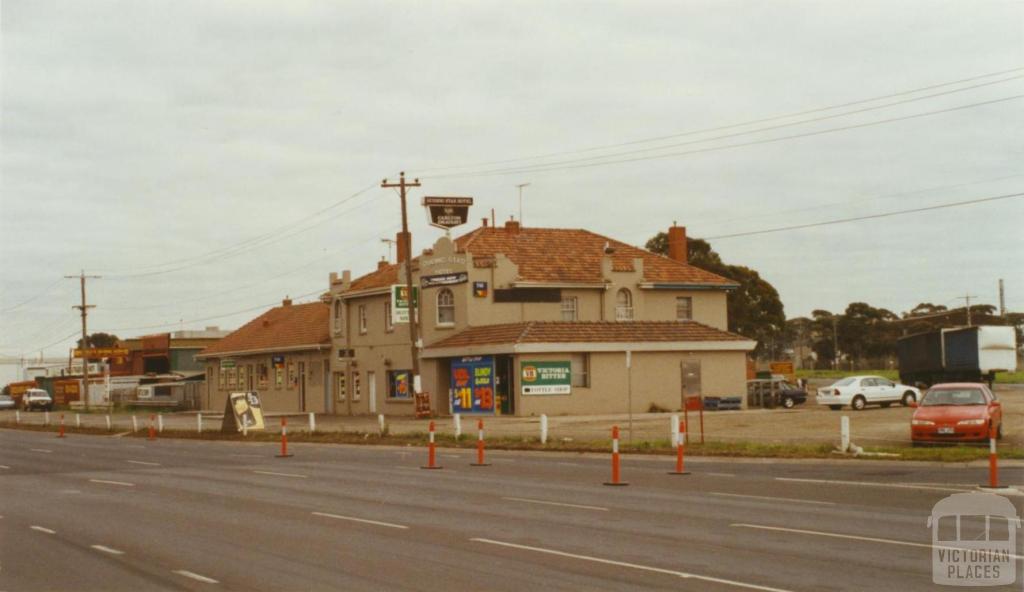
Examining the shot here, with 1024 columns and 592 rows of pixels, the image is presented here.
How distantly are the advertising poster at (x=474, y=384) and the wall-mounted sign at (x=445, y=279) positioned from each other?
11.5 ft

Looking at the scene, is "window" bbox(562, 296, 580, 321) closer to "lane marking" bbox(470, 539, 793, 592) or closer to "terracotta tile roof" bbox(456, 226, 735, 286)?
"terracotta tile roof" bbox(456, 226, 735, 286)

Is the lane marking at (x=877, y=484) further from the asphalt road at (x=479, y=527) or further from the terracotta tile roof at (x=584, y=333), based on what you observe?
the terracotta tile roof at (x=584, y=333)

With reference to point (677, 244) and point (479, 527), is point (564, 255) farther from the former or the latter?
point (479, 527)

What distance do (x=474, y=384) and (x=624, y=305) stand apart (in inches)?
332

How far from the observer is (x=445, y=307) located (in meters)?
56.0

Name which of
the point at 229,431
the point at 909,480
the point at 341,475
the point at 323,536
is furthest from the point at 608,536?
the point at 229,431

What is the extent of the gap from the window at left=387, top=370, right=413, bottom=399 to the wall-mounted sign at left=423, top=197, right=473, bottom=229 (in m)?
7.61

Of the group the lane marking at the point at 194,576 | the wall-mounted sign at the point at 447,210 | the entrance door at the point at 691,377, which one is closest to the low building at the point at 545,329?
the wall-mounted sign at the point at 447,210

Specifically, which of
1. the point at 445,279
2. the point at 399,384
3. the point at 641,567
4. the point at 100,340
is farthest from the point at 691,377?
the point at 100,340

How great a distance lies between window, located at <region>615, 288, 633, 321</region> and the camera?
5625 centimetres

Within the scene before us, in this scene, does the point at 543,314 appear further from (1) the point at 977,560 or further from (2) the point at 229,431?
(1) the point at 977,560

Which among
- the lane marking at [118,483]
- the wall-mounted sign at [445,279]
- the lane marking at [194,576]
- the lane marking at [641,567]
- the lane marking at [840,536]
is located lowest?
the lane marking at [840,536]

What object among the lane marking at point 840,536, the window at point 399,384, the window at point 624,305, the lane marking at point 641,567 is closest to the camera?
the lane marking at point 641,567

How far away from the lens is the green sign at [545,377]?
5072cm
